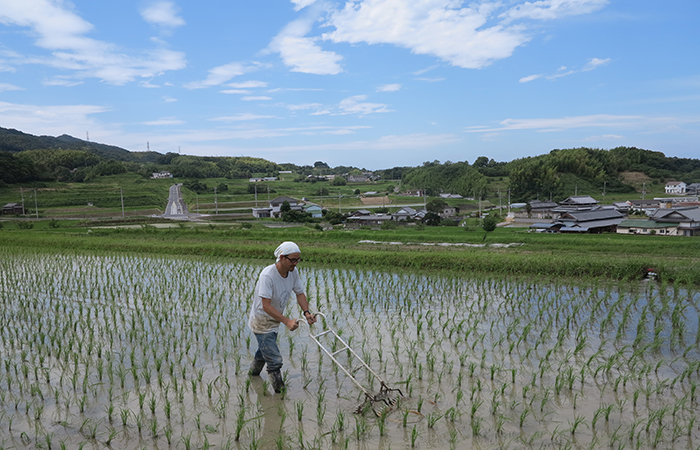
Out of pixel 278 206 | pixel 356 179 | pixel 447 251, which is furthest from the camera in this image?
pixel 356 179

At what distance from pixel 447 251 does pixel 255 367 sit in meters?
9.77

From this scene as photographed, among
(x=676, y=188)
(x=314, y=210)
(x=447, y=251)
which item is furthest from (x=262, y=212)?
(x=676, y=188)

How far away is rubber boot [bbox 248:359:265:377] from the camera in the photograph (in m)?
4.34

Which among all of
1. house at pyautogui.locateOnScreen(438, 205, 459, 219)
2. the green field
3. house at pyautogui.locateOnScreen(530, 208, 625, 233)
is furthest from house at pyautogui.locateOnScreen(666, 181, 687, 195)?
house at pyautogui.locateOnScreen(530, 208, 625, 233)

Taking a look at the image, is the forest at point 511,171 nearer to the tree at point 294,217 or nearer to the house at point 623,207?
the house at point 623,207

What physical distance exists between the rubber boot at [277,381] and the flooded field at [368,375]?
0.35ft

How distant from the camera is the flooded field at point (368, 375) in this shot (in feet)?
11.2

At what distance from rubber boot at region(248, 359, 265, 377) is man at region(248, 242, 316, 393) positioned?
19 cm

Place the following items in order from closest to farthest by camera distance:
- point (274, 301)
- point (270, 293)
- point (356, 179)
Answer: point (270, 293)
point (274, 301)
point (356, 179)

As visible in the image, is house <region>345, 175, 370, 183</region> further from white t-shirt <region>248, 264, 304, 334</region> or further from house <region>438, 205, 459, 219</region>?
white t-shirt <region>248, 264, 304, 334</region>

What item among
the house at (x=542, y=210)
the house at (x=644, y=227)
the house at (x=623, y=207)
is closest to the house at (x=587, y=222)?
the house at (x=644, y=227)

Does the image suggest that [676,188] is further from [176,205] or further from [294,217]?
[176,205]

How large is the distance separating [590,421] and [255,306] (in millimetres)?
2984

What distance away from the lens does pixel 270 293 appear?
3820 mm
